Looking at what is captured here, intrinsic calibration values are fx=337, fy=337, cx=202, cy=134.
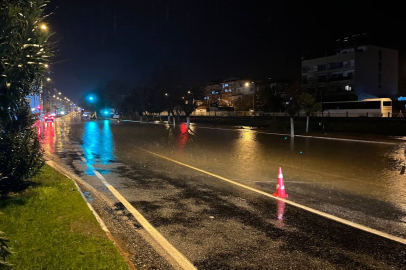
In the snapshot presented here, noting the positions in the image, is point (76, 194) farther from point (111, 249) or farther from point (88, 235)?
point (111, 249)

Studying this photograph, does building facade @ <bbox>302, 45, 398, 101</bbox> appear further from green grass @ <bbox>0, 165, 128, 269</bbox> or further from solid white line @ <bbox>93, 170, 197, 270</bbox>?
green grass @ <bbox>0, 165, 128, 269</bbox>

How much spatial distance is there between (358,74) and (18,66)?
207 feet

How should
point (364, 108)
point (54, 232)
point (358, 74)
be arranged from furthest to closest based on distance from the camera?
point (358, 74)
point (364, 108)
point (54, 232)

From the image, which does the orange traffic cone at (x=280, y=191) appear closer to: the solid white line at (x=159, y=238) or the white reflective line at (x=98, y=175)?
the solid white line at (x=159, y=238)

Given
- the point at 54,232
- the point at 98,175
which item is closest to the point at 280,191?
the point at 54,232

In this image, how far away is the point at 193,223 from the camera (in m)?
6.11

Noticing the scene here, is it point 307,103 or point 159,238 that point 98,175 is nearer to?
point 159,238

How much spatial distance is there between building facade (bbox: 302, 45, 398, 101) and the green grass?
55.0 meters

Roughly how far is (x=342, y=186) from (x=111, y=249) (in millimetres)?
6844

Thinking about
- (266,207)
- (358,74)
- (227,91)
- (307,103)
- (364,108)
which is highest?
(227,91)

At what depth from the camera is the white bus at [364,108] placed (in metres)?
41.0

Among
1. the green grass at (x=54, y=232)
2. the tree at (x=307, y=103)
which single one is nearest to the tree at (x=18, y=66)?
the green grass at (x=54, y=232)

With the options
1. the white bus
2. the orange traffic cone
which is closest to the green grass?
the orange traffic cone

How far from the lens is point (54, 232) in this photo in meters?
5.30
